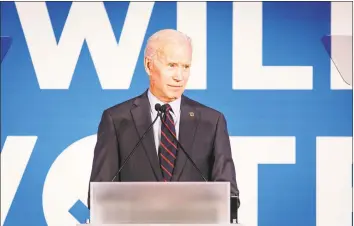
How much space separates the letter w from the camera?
470cm

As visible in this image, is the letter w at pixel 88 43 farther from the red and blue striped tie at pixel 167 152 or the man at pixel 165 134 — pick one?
the red and blue striped tie at pixel 167 152

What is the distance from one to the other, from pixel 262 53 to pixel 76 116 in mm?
1200

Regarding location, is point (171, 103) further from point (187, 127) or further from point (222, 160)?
→ point (222, 160)

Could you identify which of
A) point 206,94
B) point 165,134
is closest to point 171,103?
point 165,134

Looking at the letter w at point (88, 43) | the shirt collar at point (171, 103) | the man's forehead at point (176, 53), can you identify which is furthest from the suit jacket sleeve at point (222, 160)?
the letter w at point (88, 43)

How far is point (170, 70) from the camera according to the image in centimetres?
385

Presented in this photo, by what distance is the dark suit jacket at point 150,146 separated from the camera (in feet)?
12.3

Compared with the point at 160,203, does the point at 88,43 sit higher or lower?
higher

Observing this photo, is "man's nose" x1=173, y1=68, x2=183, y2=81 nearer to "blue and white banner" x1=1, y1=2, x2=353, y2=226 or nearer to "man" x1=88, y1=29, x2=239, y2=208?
"man" x1=88, y1=29, x2=239, y2=208

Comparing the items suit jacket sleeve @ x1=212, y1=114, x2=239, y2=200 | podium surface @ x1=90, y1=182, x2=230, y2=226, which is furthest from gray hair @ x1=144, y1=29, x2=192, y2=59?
podium surface @ x1=90, y1=182, x2=230, y2=226

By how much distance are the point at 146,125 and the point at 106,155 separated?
270 millimetres

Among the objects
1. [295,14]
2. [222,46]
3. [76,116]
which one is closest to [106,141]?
[76,116]

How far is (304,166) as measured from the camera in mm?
4691

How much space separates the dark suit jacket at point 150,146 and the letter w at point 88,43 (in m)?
0.71
